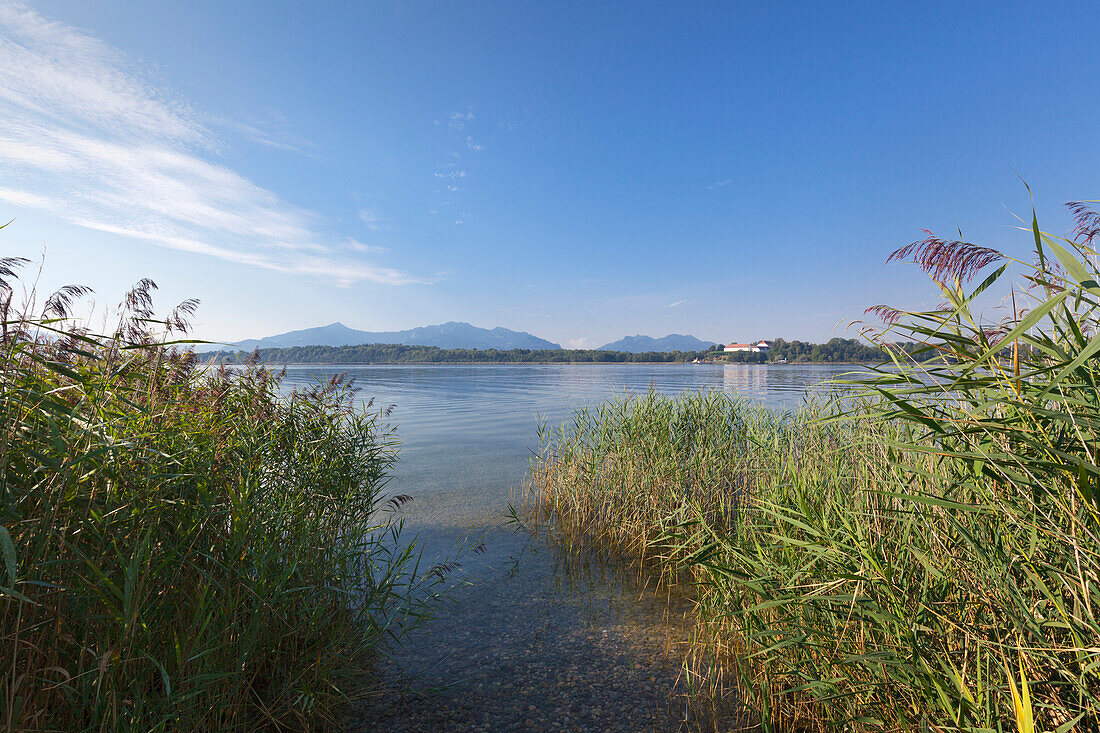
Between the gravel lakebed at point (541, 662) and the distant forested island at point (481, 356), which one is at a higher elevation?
the distant forested island at point (481, 356)

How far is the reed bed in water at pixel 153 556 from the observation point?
2.40 metres

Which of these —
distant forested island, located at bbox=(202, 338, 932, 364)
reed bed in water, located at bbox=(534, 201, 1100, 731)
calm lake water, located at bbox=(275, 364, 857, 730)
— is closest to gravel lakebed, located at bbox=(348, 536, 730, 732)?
calm lake water, located at bbox=(275, 364, 857, 730)

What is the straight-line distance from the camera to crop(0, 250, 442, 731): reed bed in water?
2.40 meters

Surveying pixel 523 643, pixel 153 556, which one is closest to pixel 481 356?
pixel 523 643

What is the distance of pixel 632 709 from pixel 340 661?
271cm

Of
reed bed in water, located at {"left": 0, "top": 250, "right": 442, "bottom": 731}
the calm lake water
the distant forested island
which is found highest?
the distant forested island

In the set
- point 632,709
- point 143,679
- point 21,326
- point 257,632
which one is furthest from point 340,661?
point 21,326

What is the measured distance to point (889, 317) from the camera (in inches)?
118

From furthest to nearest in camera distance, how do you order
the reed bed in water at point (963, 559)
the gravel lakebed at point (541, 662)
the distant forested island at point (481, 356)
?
the distant forested island at point (481, 356), the gravel lakebed at point (541, 662), the reed bed in water at point (963, 559)

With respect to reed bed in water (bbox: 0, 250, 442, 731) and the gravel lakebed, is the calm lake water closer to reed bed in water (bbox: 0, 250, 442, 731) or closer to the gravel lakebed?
the gravel lakebed

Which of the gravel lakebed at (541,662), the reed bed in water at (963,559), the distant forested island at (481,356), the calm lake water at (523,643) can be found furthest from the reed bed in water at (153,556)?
the distant forested island at (481,356)

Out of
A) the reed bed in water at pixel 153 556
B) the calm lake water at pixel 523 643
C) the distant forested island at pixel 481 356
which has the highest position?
the distant forested island at pixel 481 356

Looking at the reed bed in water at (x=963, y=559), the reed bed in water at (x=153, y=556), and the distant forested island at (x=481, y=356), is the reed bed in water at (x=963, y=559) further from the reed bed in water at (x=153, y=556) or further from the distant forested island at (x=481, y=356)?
the distant forested island at (x=481, y=356)

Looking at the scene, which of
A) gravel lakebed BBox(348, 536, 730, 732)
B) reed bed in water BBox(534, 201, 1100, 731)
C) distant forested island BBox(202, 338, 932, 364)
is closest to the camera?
reed bed in water BBox(534, 201, 1100, 731)
